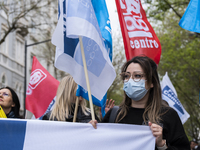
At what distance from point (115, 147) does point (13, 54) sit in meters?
26.3

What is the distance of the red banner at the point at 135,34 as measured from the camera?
5.98 metres

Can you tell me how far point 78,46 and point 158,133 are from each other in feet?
3.97

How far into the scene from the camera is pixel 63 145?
3.15 m

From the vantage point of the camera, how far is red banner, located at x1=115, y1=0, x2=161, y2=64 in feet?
19.6

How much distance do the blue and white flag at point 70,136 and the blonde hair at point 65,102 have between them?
142 cm

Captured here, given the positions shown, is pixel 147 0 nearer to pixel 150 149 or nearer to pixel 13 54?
pixel 150 149

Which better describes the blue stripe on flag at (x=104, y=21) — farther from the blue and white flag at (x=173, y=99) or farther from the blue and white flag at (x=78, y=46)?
the blue and white flag at (x=173, y=99)

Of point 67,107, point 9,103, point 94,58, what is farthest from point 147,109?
point 9,103

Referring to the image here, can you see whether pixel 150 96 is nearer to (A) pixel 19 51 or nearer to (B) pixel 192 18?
(B) pixel 192 18

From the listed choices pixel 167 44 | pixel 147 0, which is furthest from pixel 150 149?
pixel 167 44

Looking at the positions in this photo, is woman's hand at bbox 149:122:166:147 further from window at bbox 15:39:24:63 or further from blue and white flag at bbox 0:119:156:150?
window at bbox 15:39:24:63

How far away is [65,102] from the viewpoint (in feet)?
16.0

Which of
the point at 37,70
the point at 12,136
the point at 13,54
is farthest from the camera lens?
the point at 13,54

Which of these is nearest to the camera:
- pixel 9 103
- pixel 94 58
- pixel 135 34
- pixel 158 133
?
pixel 158 133
